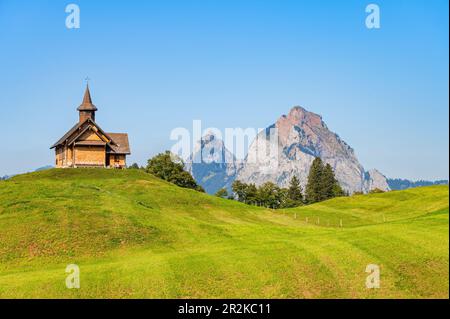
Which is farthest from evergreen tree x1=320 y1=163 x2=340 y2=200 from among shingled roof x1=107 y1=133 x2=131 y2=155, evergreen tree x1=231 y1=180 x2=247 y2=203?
shingled roof x1=107 y1=133 x2=131 y2=155

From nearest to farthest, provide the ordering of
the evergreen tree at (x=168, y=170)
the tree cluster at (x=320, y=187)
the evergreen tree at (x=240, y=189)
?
the evergreen tree at (x=168, y=170), the evergreen tree at (x=240, y=189), the tree cluster at (x=320, y=187)

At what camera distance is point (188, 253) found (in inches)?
1651

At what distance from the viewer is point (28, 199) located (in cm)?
6069

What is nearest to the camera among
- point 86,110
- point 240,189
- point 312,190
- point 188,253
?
point 188,253

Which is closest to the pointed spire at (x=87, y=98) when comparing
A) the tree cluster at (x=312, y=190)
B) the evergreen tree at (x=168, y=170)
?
the evergreen tree at (x=168, y=170)

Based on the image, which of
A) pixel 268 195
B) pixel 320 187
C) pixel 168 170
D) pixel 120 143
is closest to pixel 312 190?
pixel 320 187

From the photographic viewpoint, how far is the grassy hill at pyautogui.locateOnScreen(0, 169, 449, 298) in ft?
105

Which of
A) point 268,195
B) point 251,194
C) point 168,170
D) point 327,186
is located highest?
point 168,170

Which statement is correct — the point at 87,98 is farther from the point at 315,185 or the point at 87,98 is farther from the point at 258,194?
the point at 315,185

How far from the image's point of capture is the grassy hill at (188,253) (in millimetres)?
31984

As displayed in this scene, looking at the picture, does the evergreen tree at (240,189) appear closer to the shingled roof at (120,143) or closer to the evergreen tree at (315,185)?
the evergreen tree at (315,185)

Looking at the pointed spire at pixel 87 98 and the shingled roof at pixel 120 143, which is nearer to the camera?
the shingled roof at pixel 120 143

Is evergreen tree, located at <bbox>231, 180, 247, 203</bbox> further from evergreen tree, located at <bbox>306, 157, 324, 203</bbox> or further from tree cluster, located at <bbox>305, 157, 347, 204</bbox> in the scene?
tree cluster, located at <bbox>305, 157, 347, 204</bbox>

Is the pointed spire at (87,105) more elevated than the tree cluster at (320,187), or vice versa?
the pointed spire at (87,105)
